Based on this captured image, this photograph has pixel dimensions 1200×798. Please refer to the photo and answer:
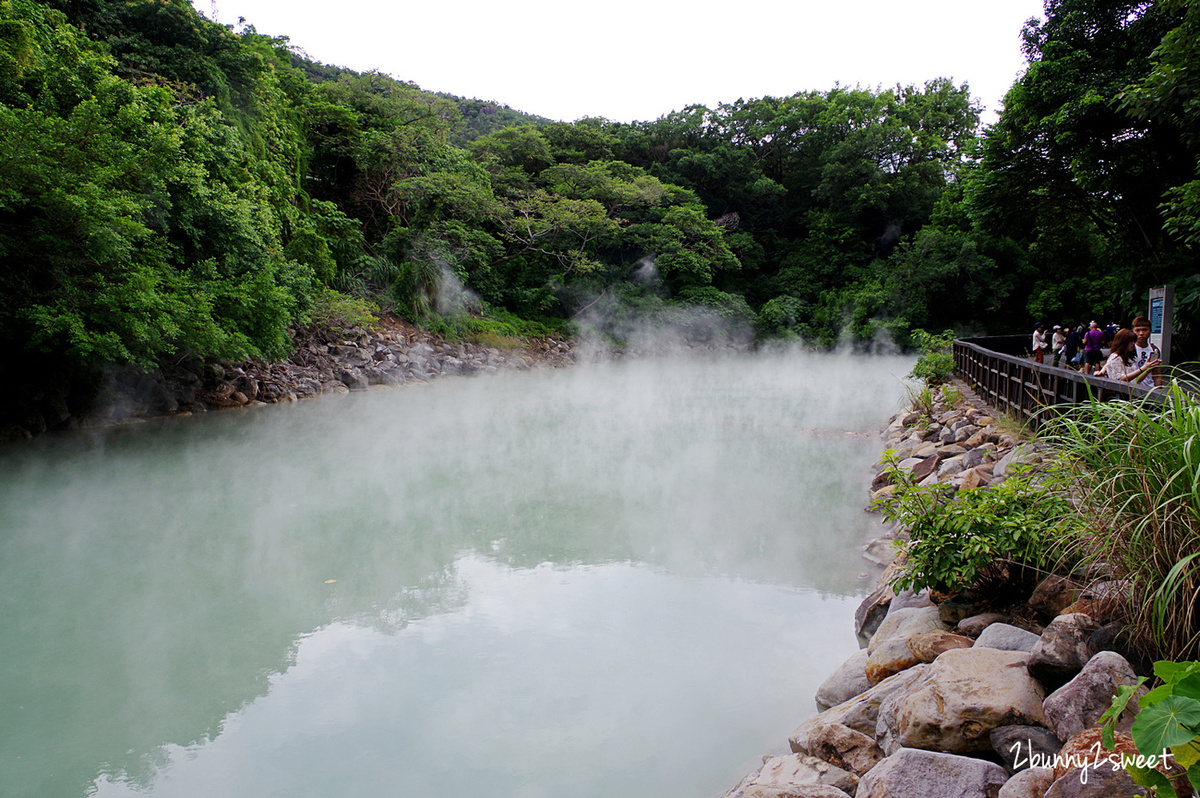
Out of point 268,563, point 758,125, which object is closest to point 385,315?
point 268,563

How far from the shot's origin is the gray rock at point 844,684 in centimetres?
Answer: 314

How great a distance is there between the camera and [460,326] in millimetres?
21062

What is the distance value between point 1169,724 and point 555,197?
24.2 m

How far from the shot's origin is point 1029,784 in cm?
185

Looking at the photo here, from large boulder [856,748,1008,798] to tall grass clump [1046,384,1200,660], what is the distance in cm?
71

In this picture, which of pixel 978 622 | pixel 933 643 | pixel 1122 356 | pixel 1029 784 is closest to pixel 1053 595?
pixel 978 622

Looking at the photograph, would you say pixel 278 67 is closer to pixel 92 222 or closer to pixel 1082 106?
pixel 92 222

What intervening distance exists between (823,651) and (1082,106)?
11615 millimetres

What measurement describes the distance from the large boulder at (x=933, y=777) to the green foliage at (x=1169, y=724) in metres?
0.62

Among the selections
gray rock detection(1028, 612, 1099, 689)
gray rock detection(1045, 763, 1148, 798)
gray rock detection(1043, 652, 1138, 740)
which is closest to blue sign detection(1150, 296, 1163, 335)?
gray rock detection(1028, 612, 1099, 689)

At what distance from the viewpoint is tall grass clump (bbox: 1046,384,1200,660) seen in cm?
210

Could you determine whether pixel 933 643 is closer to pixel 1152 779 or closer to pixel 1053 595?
pixel 1053 595

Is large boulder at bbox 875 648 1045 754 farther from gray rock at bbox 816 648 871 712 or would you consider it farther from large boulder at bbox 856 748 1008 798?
gray rock at bbox 816 648 871 712

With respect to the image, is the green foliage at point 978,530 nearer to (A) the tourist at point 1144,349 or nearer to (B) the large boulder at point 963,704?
(B) the large boulder at point 963,704
